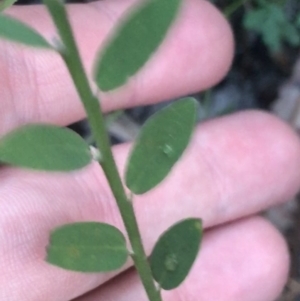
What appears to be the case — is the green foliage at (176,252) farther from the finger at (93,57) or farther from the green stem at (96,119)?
the finger at (93,57)

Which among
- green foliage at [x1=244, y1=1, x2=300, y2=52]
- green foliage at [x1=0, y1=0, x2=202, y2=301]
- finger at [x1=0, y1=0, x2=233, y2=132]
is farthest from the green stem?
green foliage at [x1=244, y1=1, x2=300, y2=52]

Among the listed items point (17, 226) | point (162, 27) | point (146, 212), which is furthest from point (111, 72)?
point (146, 212)

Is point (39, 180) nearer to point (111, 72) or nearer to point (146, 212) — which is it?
point (146, 212)

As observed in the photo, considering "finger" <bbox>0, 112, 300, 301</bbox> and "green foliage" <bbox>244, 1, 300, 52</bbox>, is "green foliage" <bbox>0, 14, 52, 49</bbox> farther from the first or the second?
"green foliage" <bbox>244, 1, 300, 52</bbox>

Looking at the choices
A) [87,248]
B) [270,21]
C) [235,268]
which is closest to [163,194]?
[235,268]

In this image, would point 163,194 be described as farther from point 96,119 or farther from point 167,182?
point 96,119

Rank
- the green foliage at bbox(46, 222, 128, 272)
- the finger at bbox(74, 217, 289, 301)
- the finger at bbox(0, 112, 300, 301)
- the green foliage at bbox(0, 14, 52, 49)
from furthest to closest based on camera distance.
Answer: the finger at bbox(74, 217, 289, 301) → the finger at bbox(0, 112, 300, 301) → the green foliage at bbox(46, 222, 128, 272) → the green foliage at bbox(0, 14, 52, 49)

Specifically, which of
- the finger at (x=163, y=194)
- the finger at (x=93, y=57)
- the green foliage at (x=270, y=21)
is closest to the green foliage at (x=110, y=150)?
the finger at (x=163, y=194)
